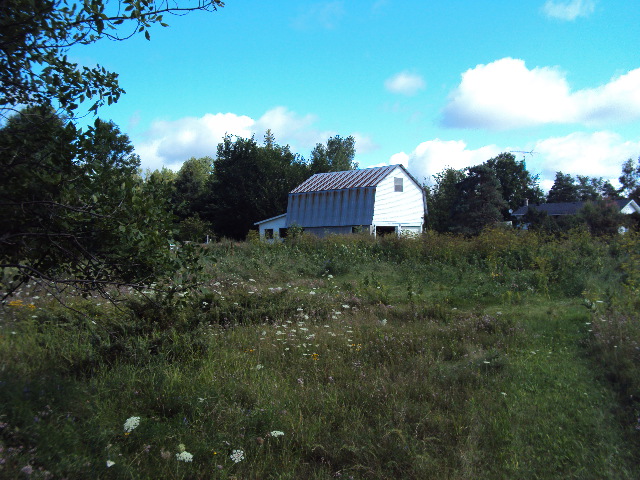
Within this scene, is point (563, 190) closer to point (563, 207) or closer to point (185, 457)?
point (563, 207)

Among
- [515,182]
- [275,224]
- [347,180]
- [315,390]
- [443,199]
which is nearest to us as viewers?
[315,390]

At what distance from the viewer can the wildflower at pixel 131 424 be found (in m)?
3.86

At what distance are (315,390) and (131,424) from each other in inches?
68.4

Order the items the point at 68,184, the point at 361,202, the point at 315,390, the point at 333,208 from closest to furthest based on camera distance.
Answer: the point at 68,184 < the point at 315,390 < the point at 361,202 < the point at 333,208

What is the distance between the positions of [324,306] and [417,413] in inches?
167

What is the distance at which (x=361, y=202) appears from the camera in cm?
3067

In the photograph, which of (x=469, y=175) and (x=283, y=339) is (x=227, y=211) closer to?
(x=469, y=175)

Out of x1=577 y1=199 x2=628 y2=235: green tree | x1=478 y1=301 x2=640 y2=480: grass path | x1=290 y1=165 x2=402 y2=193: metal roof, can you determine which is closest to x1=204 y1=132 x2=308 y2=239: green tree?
x1=290 y1=165 x2=402 y2=193: metal roof

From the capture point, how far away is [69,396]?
13.6 ft

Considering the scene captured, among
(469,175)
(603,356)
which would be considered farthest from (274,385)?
(469,175)

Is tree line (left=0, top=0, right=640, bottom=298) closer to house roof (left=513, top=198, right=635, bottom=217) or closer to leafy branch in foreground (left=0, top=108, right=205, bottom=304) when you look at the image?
leafy branch in foreground (left=0, top=108, right=205, bottom=304)

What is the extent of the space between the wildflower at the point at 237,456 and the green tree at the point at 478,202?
1438 inches

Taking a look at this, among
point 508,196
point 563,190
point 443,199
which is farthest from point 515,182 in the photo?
point 443,199

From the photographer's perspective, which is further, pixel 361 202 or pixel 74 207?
pixel 361 202
